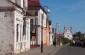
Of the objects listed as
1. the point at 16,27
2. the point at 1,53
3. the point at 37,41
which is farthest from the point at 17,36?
the point at 37,41

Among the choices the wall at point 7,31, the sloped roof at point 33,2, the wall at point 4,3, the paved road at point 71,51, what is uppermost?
the sloped roof at point 33,2

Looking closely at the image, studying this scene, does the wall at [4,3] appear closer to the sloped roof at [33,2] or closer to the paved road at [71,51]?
the paved road at [71,51]

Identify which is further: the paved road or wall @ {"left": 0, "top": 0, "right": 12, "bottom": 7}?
the paved road

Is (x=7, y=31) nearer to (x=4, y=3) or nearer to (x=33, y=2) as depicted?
(x=4, y=3)

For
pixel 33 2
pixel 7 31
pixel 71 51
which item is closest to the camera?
pixel 7 31

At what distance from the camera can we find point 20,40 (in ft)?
126

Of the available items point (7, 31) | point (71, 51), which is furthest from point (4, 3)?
point (71, 51)

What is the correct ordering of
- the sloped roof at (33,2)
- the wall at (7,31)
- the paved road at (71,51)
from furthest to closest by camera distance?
1. the sloped roof at (33,2)
2. the paved road at (71,51)
3. the wall at (7,31)

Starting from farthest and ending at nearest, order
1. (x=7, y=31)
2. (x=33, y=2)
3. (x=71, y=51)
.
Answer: (x=33, y=2), (x=71, y=51), (x=7, y=31)

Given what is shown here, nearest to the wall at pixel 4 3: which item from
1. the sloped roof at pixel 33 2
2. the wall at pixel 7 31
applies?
the wall at pixel 7 31

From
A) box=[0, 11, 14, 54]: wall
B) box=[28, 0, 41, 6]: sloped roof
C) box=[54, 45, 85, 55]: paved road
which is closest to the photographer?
box=[0, 11, 14, 54]: wall

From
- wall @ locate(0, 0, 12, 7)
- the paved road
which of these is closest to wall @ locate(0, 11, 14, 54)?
wall @ locate(0, 0, 12, 7)

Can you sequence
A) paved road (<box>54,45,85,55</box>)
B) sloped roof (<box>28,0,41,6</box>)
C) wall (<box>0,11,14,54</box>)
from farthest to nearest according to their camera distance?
sloped roof (<box>28,0,41,6</box>), paved road (<box>54,45,85,55</box>), wall (<box>0,11,14,54</box>)

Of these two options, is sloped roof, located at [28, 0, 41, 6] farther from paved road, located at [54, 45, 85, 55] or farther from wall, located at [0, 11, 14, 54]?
wall, located at [0, 11, 14, 54]
